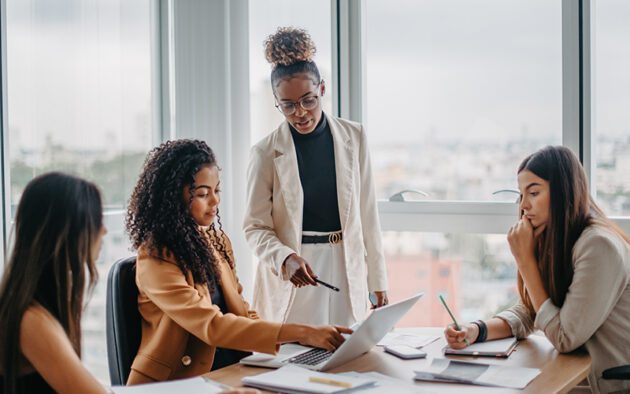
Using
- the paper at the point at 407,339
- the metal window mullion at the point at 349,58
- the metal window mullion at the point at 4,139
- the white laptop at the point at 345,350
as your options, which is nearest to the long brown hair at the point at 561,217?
the paper at the point at 407,339

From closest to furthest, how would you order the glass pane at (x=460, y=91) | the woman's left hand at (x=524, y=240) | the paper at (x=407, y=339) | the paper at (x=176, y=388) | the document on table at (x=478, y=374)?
the paper at (x=176, y=388) → the document on table at (x=478, y=374) → the paper at (x=407, y=339) → the woman's left hand at (x=524, y=240) → the glass pane at (x=460, y=91)

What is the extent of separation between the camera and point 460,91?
3.15m

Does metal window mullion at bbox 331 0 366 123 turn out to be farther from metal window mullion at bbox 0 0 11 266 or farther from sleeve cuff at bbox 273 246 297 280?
metal window mullion at bbox 0 0 11 266

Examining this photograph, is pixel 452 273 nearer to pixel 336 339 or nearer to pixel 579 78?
pixel 579 78

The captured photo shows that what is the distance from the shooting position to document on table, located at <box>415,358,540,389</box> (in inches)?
65.5

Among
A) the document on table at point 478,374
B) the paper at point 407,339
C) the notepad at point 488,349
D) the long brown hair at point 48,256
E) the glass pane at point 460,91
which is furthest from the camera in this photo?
the glass pane at point 460,91

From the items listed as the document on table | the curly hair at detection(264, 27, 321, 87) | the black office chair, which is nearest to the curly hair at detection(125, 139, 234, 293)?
the black office chair

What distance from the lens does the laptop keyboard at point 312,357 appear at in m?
1.81

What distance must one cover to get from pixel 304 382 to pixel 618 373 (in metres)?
0.83

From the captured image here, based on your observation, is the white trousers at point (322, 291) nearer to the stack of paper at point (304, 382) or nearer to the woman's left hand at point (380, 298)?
the woman's left hand at point (380, 298)

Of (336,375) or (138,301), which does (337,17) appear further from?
(336,375)

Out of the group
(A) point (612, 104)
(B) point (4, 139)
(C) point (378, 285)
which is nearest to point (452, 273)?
(C) point (378, 285)

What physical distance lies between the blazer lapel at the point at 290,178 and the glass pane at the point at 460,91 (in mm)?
807

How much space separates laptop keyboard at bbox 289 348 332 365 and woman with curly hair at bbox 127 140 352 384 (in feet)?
0.09
